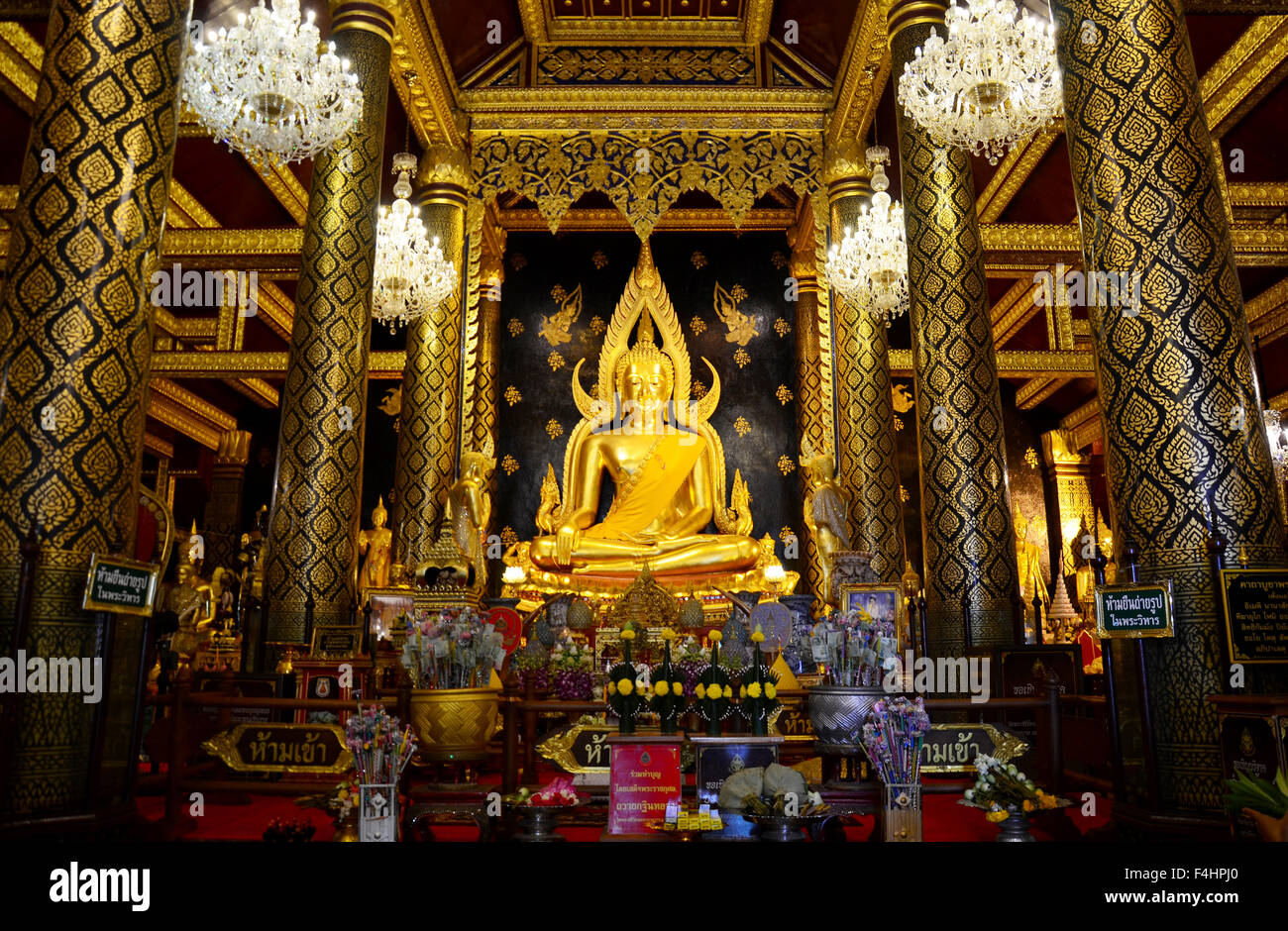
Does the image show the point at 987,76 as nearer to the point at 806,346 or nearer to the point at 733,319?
the point at 806,346

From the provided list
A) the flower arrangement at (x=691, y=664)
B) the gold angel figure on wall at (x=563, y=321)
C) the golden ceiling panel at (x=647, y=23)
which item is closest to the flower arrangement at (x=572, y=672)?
the flower arrangement at (x=691, y=664)

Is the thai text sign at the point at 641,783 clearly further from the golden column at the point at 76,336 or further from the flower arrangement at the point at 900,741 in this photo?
the golden column at the point at 76,336

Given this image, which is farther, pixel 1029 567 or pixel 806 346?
pixel 1029 567

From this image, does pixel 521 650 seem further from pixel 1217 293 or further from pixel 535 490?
pixel 535 490

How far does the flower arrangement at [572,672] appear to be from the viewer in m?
4.93

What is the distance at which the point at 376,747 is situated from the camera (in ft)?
10.1

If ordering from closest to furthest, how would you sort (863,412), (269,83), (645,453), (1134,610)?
1. (1134,610)
2. (269,83)
3. (863,412)
4. (645,453)

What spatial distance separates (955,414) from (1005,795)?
3.12 metres

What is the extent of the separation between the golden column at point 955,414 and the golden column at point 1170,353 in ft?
6.49

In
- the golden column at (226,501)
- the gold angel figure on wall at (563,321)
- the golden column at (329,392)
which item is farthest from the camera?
the golden column at (226,501)

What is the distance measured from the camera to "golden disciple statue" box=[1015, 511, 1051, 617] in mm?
13180

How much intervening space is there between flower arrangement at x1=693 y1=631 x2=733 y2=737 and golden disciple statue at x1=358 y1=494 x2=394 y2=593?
28.3ft

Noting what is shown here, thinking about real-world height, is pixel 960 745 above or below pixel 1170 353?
below

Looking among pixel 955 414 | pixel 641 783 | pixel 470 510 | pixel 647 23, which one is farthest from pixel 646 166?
pixel 641 783
